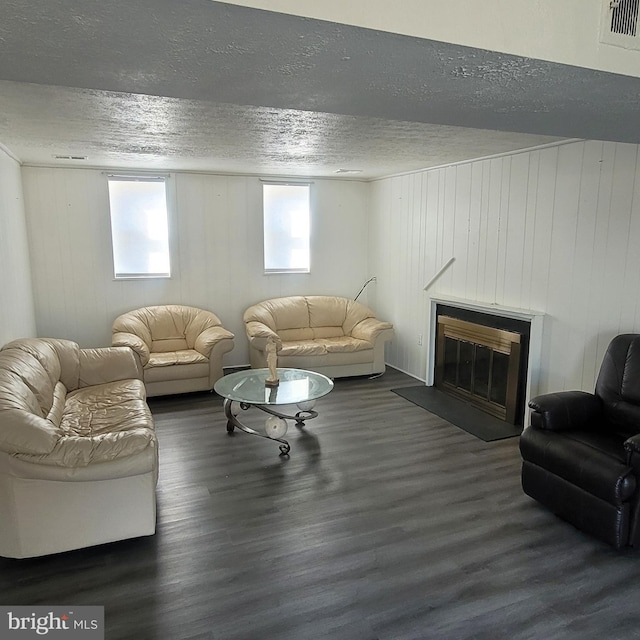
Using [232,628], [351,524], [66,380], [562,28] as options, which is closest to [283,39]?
[562,28]

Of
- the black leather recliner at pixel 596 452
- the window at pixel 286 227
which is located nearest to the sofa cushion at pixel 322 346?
the window at pixel 286 227

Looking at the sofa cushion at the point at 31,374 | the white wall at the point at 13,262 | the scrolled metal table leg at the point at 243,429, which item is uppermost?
the white wall at the point at 13,262

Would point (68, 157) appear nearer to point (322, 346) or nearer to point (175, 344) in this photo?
point (175, 344)

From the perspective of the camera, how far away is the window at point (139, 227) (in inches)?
225

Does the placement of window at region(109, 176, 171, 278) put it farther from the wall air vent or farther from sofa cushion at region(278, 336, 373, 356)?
sofa cushion at region(278, 336, 373, 356)

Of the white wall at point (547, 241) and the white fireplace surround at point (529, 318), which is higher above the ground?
the white wall at point (547, 241)

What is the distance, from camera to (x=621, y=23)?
1440mm

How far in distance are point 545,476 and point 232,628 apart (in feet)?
6.40

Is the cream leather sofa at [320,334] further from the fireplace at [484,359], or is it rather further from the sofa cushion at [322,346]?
the fireplace at [484,359]

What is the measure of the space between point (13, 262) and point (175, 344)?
6.15 ft

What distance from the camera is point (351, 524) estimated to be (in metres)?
2.87

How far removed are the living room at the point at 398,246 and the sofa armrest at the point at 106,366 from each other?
0.62m

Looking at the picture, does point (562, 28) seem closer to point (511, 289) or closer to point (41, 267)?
point (511, 289)

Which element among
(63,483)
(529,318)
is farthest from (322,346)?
(63,483)
